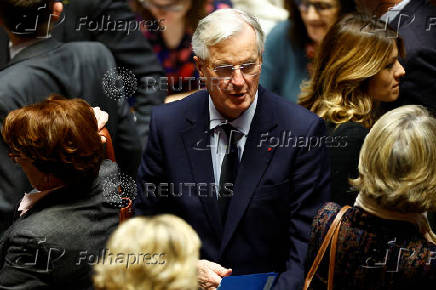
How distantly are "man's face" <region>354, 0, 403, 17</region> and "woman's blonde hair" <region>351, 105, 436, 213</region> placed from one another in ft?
4.89

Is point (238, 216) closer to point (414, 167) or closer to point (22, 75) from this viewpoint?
point (414, 167)

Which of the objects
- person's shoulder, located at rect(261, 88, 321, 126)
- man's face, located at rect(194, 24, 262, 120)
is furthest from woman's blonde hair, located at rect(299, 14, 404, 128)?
man's face, located at rect(194, 24, 262, 120)

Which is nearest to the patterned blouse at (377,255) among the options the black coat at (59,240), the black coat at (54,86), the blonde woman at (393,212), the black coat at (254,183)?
the blonde woman at (393,212)

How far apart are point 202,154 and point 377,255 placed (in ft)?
3.09

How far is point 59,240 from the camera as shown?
247cm

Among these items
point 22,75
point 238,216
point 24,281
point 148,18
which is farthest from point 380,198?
point 148,18

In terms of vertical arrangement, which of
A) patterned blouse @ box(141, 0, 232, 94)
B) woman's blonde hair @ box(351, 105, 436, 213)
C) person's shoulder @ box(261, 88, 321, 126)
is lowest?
patterned blouse @ box(141, 0, 232, 94)

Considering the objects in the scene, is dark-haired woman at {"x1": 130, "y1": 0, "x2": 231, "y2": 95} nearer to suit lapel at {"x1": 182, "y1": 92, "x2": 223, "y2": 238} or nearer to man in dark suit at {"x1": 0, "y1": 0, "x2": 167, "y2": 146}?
man in dark suit at {"x1": 0, "y1": 0, "x2": 167, "y2": 146}

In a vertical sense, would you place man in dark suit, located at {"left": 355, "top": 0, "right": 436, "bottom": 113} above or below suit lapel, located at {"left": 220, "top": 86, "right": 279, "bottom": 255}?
above

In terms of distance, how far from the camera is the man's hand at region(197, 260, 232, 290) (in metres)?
2.76

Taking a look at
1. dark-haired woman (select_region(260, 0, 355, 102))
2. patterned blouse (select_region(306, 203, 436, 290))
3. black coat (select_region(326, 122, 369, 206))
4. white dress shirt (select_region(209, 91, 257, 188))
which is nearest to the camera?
patterned blouse (select_region(306, 203, 436, 290))

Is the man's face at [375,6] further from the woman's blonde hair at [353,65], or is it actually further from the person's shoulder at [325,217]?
the person's shoulder at [325,217]

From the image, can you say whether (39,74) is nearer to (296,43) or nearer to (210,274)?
(210,274)

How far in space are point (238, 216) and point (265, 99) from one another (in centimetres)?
52
